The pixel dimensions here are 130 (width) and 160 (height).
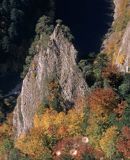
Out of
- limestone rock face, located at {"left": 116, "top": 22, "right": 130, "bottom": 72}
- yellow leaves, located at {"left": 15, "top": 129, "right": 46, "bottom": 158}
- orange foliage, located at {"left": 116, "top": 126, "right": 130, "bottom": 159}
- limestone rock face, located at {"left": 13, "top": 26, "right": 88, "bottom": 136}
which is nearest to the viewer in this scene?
orange foliage, located at {"left": 116, "top": 126, "right": 130, "bottom": 159}

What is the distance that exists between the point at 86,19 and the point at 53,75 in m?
36.5

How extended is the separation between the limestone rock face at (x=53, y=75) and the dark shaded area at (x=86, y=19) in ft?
67.4

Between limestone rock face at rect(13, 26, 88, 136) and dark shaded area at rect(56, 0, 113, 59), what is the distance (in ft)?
67.4

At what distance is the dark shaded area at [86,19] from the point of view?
6024 inches

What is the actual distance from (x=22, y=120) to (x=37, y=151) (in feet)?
37.9

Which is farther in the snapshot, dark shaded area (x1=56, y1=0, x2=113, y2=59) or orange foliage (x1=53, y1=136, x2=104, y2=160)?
dark shaded area (x1=56, y1=0, x2=113, y2=59)

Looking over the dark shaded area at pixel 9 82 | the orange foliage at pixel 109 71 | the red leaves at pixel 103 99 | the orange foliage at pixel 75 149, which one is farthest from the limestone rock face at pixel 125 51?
the dark shaded area at pixel 9 82

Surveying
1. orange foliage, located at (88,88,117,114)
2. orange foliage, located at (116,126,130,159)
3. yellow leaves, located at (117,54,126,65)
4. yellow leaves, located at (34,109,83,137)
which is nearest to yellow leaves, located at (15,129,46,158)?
yellow leaves, located at (34,109,83,137)

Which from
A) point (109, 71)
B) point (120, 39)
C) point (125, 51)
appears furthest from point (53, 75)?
point (120, 39)

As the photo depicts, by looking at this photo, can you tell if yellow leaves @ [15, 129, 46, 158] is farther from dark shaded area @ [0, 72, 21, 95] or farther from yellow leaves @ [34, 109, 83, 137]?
dark shaded area @ [0, 72, 21, 95]

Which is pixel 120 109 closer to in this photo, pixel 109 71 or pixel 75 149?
pixel 109 71

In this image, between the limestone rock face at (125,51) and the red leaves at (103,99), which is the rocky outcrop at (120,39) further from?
the red leaves at (103,99)

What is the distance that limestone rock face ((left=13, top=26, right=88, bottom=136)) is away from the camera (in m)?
125

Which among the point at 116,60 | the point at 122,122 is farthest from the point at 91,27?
the point at 122,122
